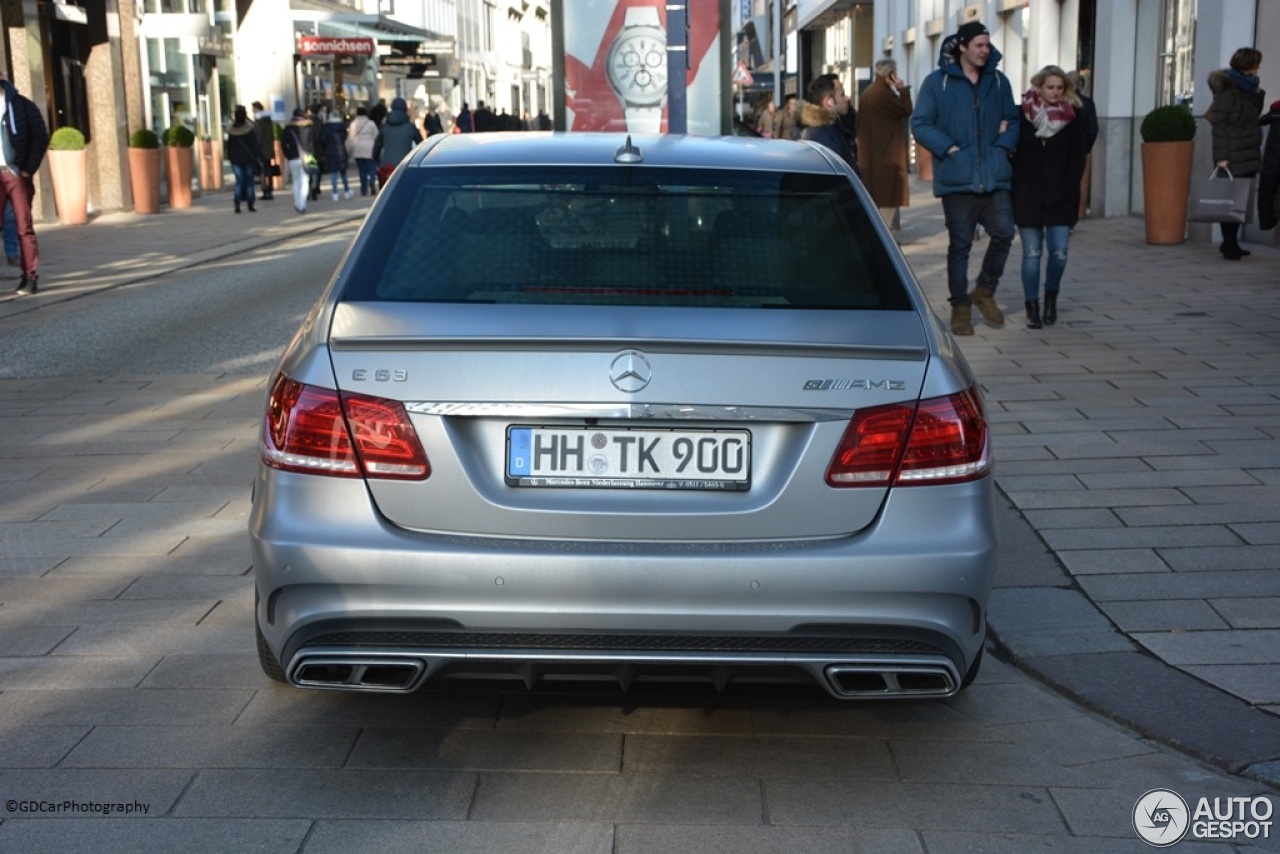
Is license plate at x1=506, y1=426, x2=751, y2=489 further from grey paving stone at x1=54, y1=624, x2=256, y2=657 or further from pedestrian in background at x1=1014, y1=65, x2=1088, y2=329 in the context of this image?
pedestrian in background at x1=1014, y1=65, x2=1088, y2=329

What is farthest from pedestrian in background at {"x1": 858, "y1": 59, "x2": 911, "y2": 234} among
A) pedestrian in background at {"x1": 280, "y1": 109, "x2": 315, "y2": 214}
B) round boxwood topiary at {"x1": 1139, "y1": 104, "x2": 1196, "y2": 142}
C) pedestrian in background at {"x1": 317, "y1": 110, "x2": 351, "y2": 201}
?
pedestrian in background at {"x1": 317, "y1": 110, "x2": 351, "y2": 201}

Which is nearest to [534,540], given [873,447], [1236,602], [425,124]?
[873,447]

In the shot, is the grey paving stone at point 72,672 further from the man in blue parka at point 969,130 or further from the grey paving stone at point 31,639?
the man in blue parka at point 969,130

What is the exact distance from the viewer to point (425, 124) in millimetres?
39312

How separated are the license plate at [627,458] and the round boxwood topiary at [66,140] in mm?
21202

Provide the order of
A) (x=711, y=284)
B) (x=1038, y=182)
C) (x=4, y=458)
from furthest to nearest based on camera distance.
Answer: (x=1038, y=182), (x=4, y=458), (x=711, y=284)

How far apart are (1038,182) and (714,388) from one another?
802 centimetres

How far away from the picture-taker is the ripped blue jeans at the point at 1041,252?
449 inches

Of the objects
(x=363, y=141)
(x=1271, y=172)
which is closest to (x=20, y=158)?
(x=1271, y=172)

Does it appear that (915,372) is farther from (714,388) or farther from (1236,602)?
(1236,602)

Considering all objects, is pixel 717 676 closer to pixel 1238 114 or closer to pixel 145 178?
pixel 1238 114

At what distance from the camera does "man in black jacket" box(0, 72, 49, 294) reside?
15.1 meters

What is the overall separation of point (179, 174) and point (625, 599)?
27687 millimetres

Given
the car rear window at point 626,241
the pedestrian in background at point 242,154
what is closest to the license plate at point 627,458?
the car rear window at point 626,241
